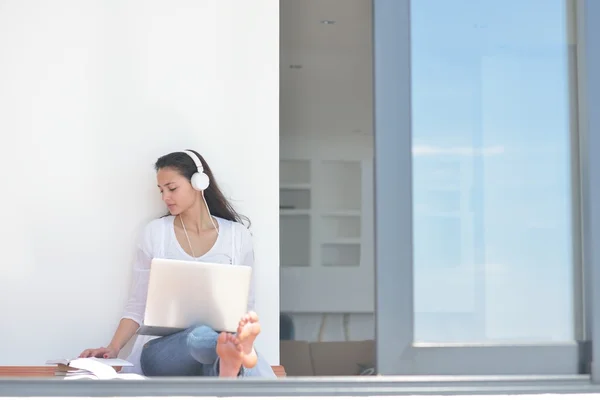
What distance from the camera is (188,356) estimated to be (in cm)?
383

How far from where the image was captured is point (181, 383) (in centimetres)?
262

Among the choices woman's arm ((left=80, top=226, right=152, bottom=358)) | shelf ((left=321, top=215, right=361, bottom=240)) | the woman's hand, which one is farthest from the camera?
shelf ((left=321, top=215, right=361, bottom=240))

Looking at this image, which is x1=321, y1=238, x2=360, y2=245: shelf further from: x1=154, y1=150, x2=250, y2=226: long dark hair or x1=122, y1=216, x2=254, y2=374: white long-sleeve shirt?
x1=122, y1=216, x2=254, y2=374: white long-sleeve shirt

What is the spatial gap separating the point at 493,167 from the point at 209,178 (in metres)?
1.81

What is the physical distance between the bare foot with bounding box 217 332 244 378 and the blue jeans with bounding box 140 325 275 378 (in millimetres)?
158

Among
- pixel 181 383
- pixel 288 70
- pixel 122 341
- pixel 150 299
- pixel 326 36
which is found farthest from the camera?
pixel 288 70

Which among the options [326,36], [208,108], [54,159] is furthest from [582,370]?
[326,36]

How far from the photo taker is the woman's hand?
3.98 meters

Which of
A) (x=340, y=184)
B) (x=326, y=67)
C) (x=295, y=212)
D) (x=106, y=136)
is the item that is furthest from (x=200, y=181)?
(x=340, y=184)

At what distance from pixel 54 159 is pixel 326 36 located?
9.05 ft

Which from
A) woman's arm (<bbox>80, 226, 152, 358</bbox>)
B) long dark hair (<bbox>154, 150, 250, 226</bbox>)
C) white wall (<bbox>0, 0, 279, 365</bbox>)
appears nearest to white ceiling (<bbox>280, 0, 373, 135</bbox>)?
white wall (<bbox>0, 0, 279, 365</bbox>)

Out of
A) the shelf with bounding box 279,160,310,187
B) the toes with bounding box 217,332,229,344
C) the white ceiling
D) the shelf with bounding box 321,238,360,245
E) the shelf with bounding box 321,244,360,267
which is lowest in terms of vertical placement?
the toes with bounding box 217,332,229,344

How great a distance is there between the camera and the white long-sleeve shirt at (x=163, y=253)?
4.26m

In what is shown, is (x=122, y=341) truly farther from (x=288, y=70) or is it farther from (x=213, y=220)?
(x=288, y=70)
